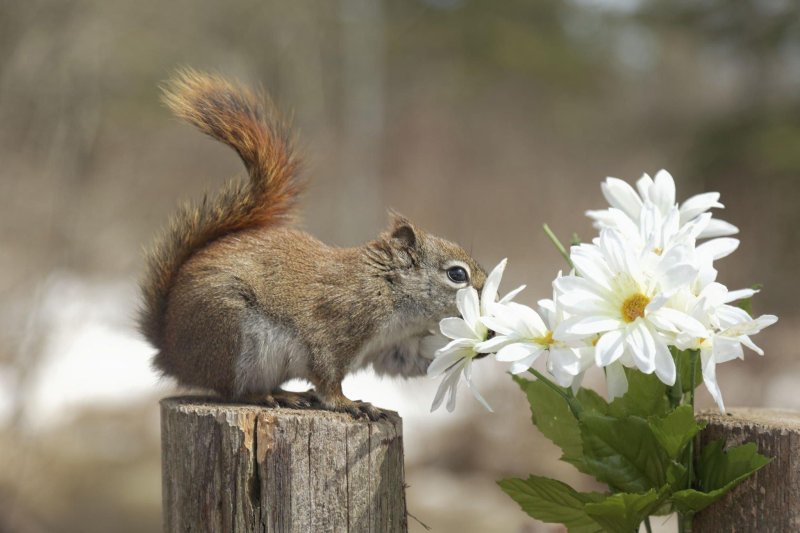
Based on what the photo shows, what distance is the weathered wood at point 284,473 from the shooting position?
1.70 metres

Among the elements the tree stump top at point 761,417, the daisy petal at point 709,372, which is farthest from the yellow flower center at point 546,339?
the tree stump top at point 761,417

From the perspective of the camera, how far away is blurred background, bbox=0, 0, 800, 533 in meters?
5.05

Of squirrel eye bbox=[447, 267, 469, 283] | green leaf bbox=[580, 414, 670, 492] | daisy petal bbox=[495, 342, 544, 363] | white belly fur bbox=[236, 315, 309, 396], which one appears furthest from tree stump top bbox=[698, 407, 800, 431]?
white belly fur bbox=[236, 315, 309, 396]

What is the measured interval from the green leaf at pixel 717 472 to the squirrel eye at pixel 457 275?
0.73 meters

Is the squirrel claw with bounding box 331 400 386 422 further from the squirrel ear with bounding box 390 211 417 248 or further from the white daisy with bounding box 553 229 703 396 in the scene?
the white daisy with bounding box 553 229 703 396

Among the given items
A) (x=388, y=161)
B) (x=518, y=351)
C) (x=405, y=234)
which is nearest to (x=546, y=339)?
(x=518, y=351)

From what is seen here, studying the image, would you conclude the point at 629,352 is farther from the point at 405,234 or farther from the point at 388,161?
the point at 388,161

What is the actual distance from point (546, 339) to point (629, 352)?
0.47 ft

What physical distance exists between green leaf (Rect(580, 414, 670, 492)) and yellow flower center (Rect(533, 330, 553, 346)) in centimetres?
16

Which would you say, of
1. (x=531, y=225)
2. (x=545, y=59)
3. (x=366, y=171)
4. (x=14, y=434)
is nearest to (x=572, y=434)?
(x=14, y=434)

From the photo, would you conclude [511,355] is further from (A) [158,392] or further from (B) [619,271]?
(A) [158,392]

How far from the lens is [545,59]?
1434cm

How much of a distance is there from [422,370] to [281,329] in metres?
0.37

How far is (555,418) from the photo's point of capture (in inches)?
68.6
